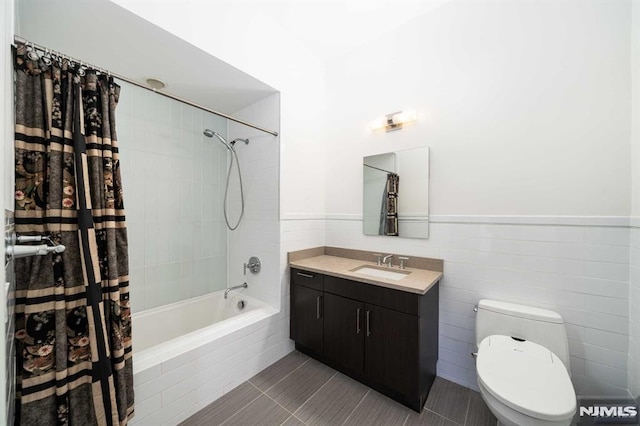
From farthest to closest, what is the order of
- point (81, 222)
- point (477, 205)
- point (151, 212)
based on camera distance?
point (151, 212) < point (477, 205) < point (81, 222)

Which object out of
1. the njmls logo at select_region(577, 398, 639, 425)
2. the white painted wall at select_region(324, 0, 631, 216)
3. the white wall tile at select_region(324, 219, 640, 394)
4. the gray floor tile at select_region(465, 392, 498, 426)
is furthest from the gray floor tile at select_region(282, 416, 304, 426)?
the white painted wall at select_region(324, 0, 631, 216)

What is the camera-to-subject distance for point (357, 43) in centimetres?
232

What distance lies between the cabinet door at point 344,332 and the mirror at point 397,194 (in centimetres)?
72

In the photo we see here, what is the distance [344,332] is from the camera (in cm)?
188

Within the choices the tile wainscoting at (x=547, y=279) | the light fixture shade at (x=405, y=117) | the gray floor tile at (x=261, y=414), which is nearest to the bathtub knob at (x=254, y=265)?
the gray floor tile at (x=261, y=414)

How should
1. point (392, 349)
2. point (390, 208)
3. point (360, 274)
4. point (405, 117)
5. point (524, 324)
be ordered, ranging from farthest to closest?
point (390, 208)
point (405, 117)
point (360, 274)
point (392, 349)
point (524, 324)

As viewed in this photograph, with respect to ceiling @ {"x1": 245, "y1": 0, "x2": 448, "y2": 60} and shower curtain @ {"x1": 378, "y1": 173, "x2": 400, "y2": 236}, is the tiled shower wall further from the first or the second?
shower curtain @ {"x1": 378, "y1": 173, "x2": 400, "y2": 236}

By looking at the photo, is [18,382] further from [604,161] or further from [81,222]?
[604,161]

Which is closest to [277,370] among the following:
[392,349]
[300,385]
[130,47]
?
[300,385]

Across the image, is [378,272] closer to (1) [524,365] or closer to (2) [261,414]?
(1) [524,365]

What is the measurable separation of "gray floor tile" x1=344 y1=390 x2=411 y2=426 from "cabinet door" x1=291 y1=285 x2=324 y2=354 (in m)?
0.51

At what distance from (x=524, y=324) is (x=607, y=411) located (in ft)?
1.63

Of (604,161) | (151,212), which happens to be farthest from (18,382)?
(604,161)

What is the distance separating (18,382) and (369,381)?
72.7 inches
